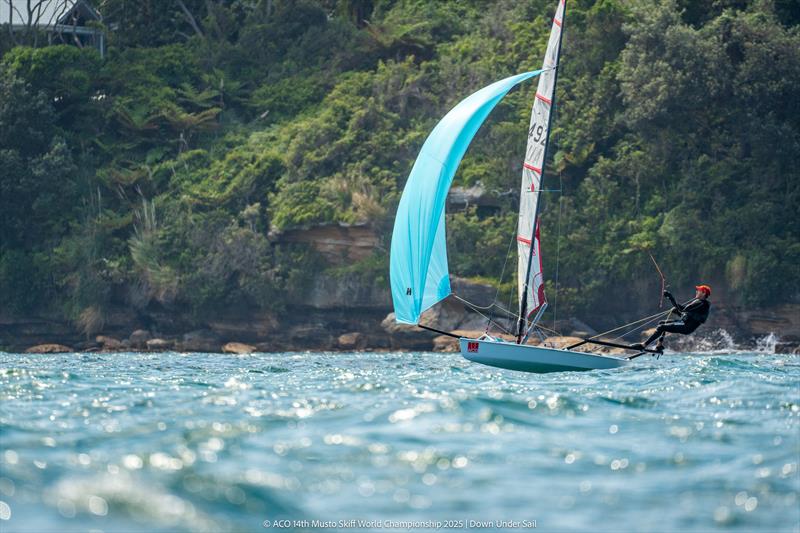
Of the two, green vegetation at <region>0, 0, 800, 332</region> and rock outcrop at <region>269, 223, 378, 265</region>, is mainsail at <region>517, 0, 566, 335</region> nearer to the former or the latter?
green vegetation at <region>0, 0, 800, 332</region>

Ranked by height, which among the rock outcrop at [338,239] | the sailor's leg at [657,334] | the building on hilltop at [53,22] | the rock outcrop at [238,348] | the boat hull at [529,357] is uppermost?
the building on hilltop at [53,22]

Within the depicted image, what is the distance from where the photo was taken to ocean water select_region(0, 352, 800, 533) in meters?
7.25

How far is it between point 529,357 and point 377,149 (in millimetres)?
23837

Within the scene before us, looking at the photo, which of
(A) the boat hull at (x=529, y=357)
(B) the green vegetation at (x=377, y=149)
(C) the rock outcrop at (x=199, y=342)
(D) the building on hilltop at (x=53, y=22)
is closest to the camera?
(A) the boat hull at (x=529, y=357)

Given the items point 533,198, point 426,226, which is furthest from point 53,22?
point 426,226

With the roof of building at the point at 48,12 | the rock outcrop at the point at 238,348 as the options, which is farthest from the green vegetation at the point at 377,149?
the rock outcrop at the point at 238,348

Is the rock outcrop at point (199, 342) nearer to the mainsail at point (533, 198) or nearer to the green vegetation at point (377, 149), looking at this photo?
the green vegetation at point (377, 149)

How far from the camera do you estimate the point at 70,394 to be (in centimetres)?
1352

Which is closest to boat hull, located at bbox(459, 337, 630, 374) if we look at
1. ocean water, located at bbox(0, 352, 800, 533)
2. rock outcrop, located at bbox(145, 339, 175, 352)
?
ocean water, located at bbox(0, 352, 800, 533)

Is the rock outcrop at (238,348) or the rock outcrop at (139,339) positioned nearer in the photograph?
the rock outcrop at (238,348)

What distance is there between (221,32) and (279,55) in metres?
2.73

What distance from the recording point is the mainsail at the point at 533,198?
2136 cm

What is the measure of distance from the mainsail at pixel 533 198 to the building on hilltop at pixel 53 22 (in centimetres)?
2935

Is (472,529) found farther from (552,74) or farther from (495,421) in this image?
(552,74)
